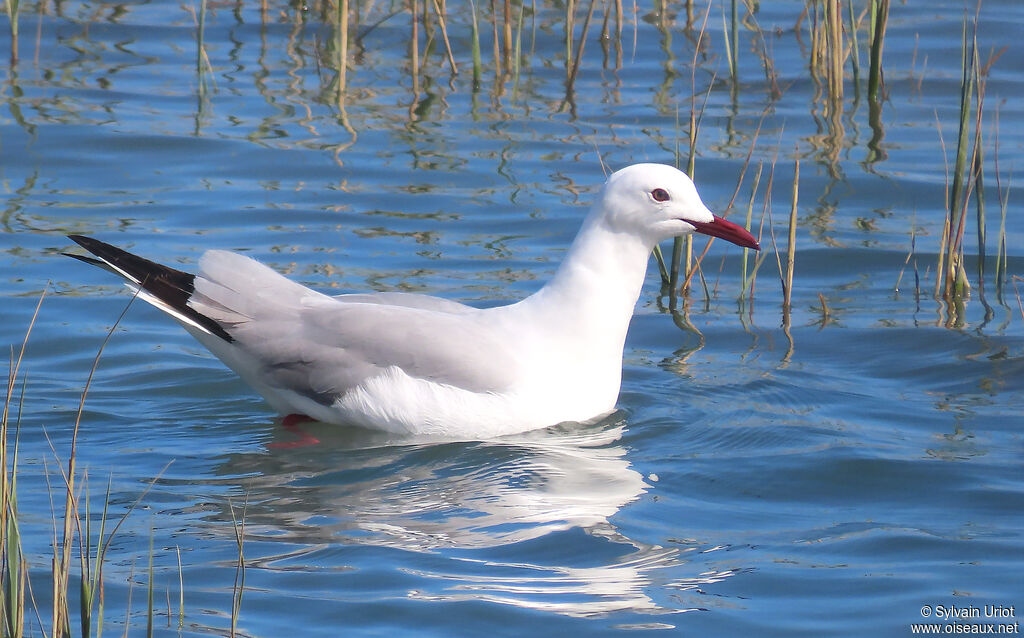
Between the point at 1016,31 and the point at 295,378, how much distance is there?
9032mm

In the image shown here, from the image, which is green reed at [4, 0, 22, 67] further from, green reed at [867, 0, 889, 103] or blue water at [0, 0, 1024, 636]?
green reed at [867, 0, 889, 103]

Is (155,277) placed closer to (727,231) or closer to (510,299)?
(510,299)

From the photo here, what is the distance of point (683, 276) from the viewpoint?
8.86 metres

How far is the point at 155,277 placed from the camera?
6426 mm

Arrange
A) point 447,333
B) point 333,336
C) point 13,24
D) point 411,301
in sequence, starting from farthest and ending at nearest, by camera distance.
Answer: point 13,24 < point 411,301 < point 333,336 < point 447,333

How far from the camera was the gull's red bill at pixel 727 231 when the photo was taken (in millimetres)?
6348

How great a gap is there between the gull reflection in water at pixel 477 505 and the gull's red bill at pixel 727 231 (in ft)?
2.93

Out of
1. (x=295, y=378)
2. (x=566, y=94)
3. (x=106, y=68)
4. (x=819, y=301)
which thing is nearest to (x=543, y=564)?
(x=295, y=378)

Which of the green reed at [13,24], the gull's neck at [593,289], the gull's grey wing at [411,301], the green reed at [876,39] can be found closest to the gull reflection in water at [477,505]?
the gull's neck at [593,289]

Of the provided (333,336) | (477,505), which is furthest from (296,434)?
(477,505)

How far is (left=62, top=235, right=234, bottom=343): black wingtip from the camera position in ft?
21.0

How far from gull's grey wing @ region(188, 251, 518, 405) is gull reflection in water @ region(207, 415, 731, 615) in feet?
0.93

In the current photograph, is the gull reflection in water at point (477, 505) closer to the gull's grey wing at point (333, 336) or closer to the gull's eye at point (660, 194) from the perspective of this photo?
the gull's grey wing at point (333, 336)

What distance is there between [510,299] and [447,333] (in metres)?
1.88
